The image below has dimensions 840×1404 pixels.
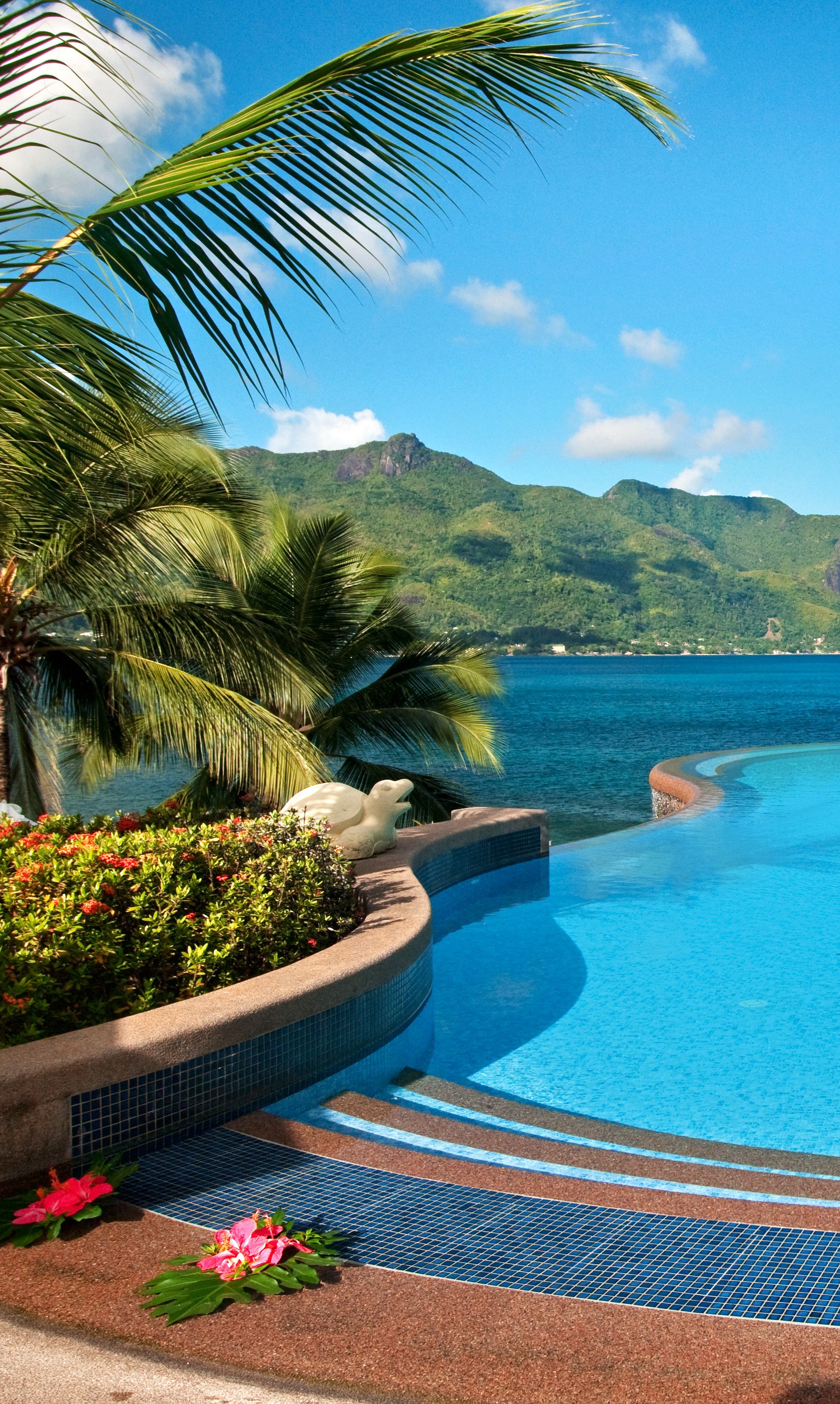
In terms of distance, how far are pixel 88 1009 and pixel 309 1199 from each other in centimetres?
132

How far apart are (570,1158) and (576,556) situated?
109 m

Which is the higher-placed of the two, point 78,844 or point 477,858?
point 78,844

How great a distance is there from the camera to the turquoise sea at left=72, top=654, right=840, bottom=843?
25062 millimetres

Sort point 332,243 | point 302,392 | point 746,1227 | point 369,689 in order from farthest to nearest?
point 369,689, point 746,1227, point 302,392, point 332,243

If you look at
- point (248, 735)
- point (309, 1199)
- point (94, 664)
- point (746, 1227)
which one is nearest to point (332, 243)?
point (309, 1199)

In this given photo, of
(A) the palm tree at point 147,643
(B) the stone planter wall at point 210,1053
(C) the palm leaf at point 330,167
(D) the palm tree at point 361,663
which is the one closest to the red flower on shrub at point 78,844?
(B) the stone planter wall at point 210,1053

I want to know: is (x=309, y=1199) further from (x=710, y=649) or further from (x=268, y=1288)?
(x=710, y=649)

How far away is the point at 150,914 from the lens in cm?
472

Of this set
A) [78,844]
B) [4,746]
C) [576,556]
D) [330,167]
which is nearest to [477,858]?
[4,746]

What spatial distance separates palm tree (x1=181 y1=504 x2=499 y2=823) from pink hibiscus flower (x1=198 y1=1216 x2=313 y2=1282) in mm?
7812

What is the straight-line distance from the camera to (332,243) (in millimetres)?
2027

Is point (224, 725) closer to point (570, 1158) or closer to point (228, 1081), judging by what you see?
point (228, 1081)

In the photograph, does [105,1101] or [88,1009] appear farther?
[88,1009]

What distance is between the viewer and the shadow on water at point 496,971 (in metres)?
6.05
